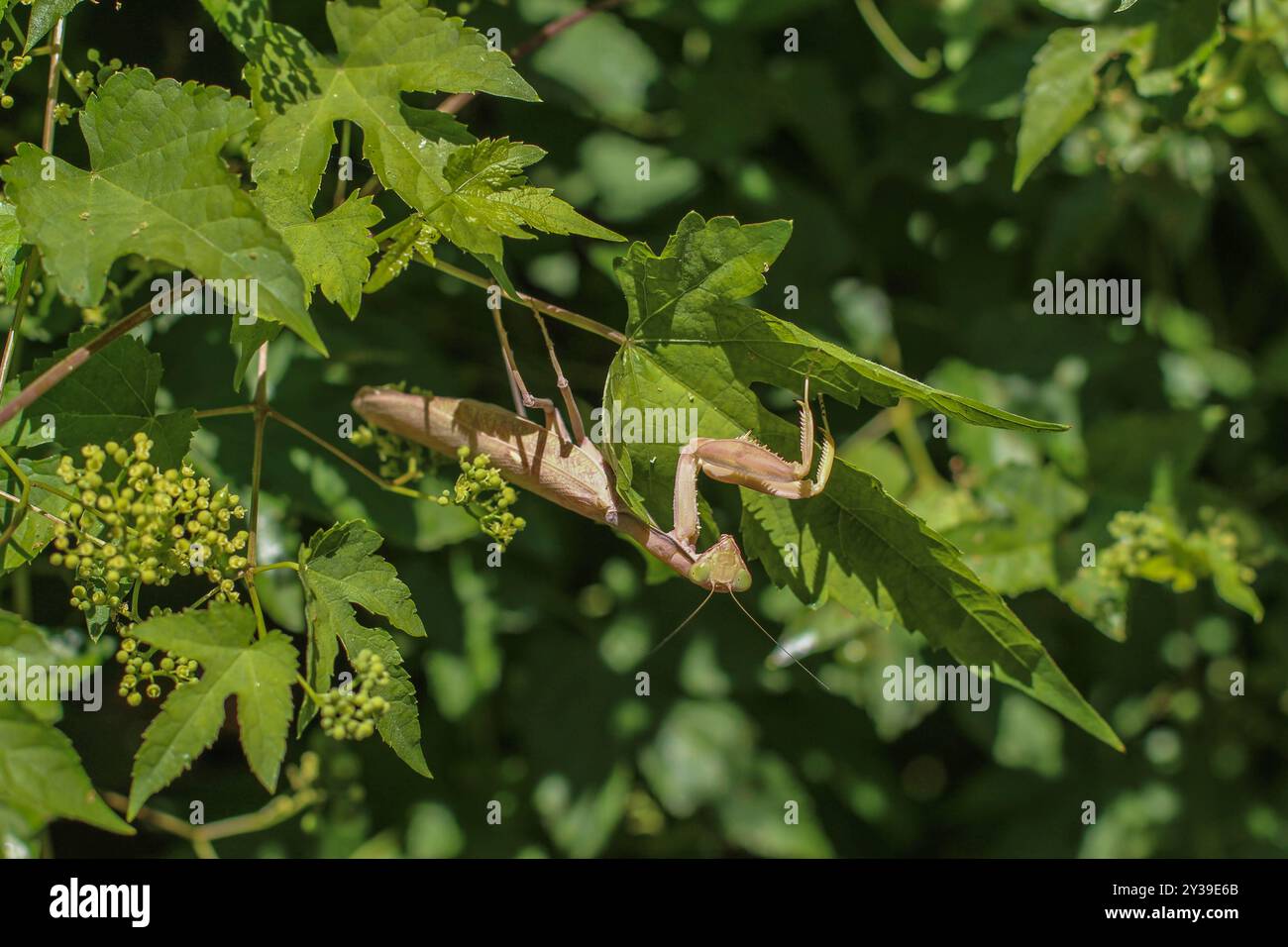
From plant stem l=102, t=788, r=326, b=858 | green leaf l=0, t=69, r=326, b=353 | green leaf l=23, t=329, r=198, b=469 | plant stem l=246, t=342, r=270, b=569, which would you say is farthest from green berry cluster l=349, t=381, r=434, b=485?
plant stem l=102, t=788, r=326, b=858

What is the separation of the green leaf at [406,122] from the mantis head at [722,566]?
0.51 metres

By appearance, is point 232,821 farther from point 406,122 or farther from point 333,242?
point 406,122

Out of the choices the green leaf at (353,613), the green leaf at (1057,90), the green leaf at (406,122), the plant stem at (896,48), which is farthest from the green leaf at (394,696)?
the plant stem at (896,48)

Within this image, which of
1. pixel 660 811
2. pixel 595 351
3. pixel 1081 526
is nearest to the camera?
pixel 1081 526

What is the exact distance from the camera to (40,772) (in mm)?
1204

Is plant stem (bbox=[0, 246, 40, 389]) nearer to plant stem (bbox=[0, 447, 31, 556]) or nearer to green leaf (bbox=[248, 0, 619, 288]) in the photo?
plant stem (bbox=[0, 447, 31, 556])

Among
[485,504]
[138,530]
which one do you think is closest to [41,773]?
[138,530]

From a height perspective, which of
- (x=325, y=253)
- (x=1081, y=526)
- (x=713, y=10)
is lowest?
(x=1081, y=526)

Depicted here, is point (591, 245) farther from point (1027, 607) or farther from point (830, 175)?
point (1027, 607)

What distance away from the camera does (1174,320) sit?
2609 millimetres

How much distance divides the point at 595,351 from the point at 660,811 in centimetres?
115

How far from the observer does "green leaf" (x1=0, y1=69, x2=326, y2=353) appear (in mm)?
1181

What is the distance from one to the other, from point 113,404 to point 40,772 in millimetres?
554

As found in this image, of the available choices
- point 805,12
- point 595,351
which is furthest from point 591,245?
point 805,12
